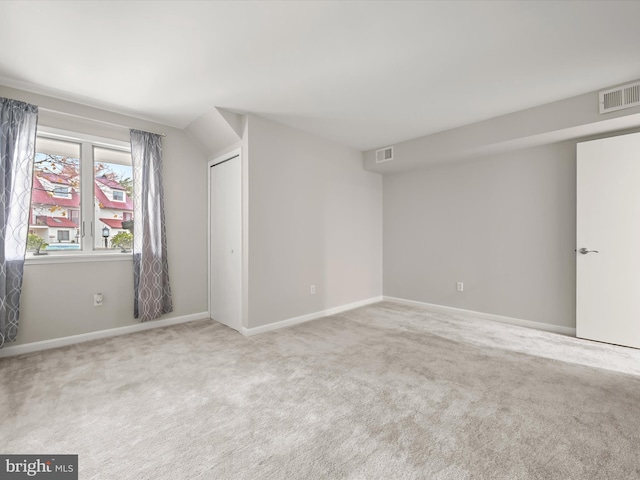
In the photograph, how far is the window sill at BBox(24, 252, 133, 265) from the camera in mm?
2967

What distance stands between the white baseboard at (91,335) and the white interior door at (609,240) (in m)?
4.71

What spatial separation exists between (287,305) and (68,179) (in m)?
2.86

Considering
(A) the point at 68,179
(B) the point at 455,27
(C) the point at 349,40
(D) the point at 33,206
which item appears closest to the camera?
(B) the point at 455,27

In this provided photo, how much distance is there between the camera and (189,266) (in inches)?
158

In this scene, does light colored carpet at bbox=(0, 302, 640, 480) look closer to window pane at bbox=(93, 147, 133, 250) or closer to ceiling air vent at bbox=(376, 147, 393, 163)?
window pane at bbox=(93, 147, 133, 250)

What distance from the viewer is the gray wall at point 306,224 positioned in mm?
3557

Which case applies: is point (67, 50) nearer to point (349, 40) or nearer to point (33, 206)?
point (33, 206)

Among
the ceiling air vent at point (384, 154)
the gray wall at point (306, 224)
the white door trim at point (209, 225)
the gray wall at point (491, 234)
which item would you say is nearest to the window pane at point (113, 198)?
the white door trim at point (209, 225)

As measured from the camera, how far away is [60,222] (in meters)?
3.19

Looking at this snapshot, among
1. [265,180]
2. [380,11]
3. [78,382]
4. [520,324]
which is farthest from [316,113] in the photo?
[520,324]

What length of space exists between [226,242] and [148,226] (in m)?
0.92

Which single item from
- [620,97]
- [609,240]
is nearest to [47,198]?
[620,97]

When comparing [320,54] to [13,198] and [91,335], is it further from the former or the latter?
[91,335]

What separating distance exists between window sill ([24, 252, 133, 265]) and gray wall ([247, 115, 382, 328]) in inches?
61.1
